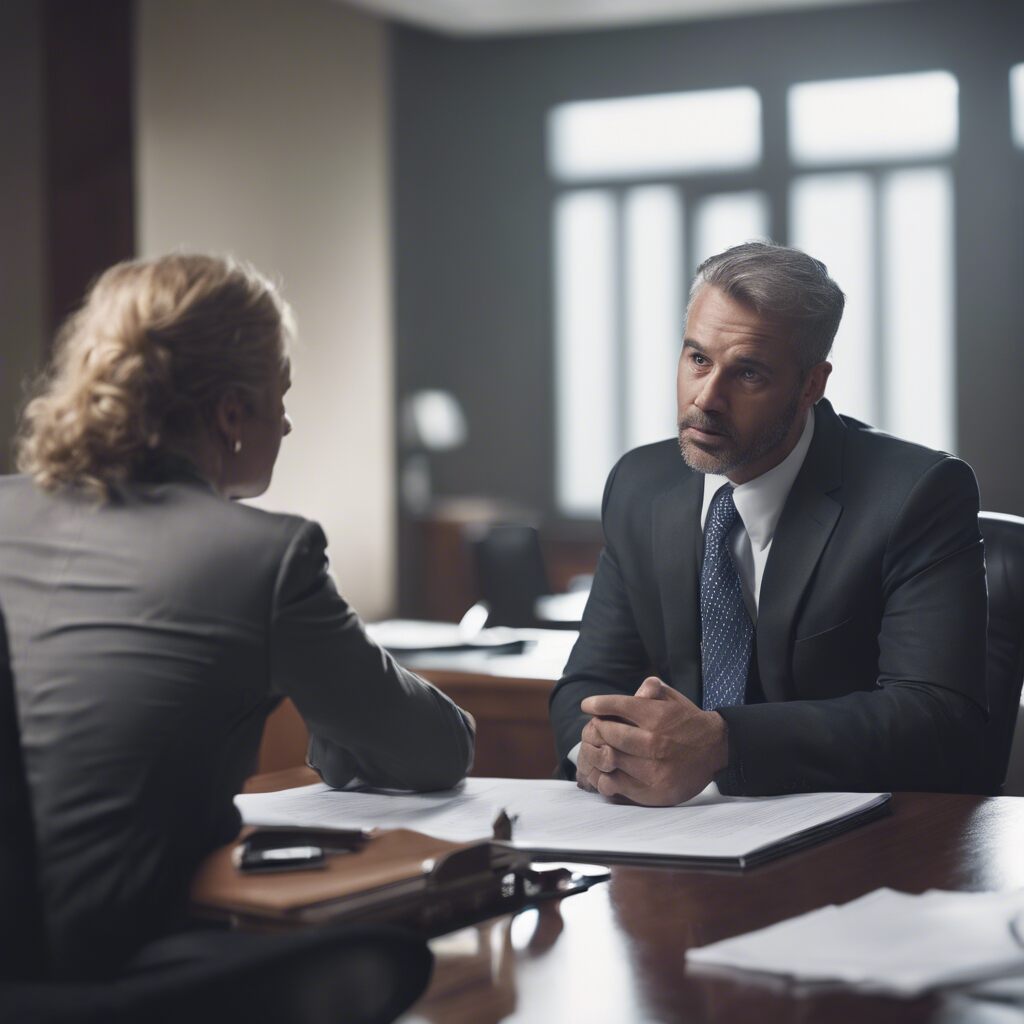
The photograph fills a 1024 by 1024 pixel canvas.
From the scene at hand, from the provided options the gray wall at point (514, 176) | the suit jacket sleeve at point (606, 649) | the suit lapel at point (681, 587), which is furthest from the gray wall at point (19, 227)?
the suit lapel at point (681, 587)

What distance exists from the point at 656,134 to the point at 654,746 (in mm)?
8978

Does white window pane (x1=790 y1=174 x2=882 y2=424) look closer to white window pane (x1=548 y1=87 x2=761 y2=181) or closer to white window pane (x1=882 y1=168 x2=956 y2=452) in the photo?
white window pane (x1=882 y1=168 x2=956 y2=452)

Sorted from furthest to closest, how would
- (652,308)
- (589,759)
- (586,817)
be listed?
(652,308) < (589,759) < (586,817)

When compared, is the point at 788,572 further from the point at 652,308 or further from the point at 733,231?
the point at 652,308

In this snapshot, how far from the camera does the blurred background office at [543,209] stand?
9156 mm

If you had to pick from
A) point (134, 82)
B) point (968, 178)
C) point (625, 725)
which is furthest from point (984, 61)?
point (625, 725)

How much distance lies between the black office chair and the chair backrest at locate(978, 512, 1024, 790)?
157cm

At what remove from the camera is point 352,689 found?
1.43m

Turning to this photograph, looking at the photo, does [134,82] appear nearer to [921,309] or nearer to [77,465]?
[921,309]

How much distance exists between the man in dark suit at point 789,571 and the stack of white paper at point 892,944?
58 centimetres

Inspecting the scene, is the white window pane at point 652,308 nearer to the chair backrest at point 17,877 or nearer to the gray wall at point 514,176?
the gray wall at point 514,176

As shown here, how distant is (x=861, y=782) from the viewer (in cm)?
196

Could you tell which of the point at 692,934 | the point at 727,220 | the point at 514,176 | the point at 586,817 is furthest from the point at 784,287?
the point at 514,176

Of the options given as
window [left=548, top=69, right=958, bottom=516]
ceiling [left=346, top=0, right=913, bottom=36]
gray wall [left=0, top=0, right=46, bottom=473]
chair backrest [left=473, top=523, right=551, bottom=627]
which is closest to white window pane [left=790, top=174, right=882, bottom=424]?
window [left=548, top=69, right=958, bottom=516]
